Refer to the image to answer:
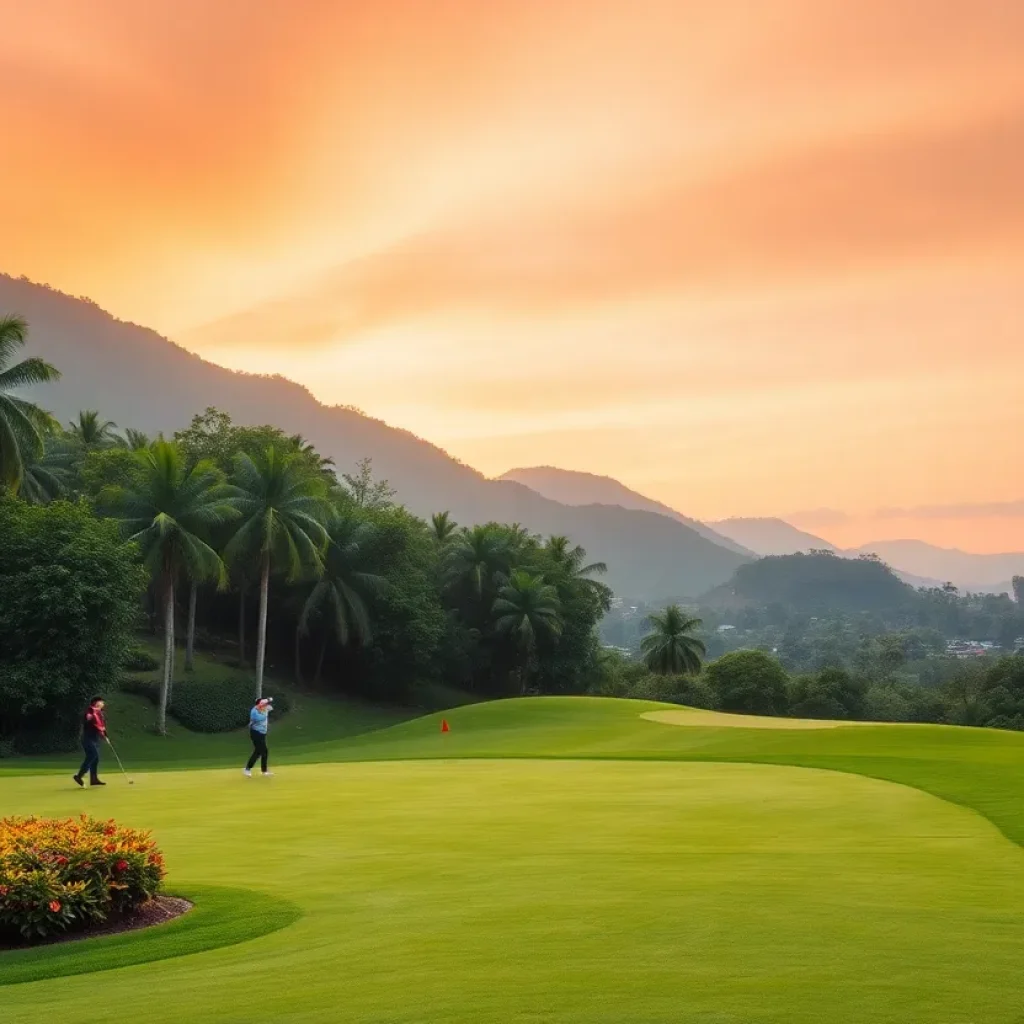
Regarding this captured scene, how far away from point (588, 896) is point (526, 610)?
7558 centimetres

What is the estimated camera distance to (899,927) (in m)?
10.6

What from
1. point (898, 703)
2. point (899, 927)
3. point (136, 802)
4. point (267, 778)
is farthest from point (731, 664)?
point (899, 927)

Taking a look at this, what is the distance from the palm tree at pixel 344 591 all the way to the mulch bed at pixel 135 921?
62.3 metres

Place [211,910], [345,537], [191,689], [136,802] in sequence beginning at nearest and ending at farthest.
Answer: [211,910], [136,802], [191,689], [345,537]

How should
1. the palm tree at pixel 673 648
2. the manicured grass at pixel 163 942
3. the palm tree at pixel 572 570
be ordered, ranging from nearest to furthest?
the manicured grass at pixel 163 942 → the palm tree at pixel 572 570 → the palm tree at pixel 673 648

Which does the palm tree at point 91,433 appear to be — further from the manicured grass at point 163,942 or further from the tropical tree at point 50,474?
the manicured grass at point 163,942

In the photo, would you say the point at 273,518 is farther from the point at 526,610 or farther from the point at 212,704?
the point at 526,610

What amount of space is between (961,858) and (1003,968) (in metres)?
6.22

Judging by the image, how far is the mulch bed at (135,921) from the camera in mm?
11344

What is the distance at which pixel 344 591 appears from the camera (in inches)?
3046

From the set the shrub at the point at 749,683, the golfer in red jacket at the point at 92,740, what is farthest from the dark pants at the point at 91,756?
the shrub at the point at 749,683

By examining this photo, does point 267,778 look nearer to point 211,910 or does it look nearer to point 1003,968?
point 211,910

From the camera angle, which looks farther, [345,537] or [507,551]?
[507,551]

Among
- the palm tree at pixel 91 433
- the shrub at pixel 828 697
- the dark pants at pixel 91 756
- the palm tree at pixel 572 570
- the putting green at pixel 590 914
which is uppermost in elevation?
the palm tree at pixel 91 433
